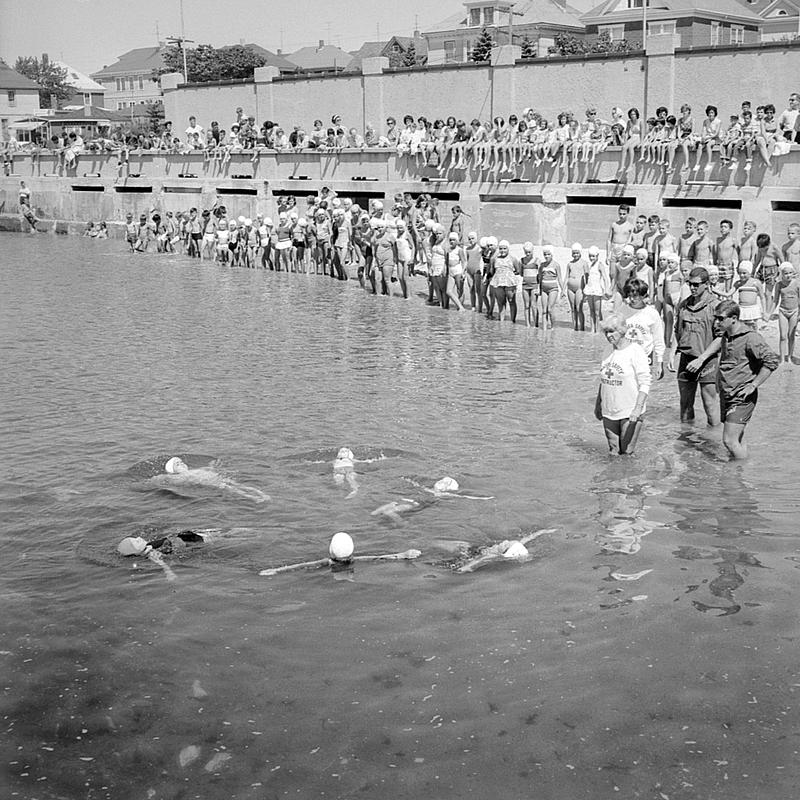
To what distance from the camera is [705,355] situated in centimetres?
1102

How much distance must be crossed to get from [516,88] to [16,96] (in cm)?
5670

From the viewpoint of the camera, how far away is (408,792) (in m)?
5.70

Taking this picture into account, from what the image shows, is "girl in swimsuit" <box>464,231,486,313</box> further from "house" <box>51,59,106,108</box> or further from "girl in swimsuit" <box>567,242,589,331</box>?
"house" <box>51,59,106,108</box>

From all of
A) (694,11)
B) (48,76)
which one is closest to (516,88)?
(694,11)

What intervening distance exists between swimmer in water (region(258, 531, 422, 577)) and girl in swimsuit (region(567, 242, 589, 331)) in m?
10.1

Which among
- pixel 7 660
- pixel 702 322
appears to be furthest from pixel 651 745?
pixel 702 322

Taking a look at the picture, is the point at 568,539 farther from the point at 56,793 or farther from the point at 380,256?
the point at 380,256

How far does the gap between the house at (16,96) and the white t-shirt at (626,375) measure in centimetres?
7300

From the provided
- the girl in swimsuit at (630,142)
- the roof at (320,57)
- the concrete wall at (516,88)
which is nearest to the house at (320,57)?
the roof at (320,57)

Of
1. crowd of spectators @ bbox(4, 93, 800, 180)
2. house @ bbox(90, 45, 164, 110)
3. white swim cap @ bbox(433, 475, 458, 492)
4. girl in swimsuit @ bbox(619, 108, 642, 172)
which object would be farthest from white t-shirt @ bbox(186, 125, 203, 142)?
house @ bbox(90, 45, 164, 110)

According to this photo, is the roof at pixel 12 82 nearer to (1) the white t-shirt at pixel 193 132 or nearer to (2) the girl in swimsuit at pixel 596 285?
(1) the white t-shirt at pixel 193 132

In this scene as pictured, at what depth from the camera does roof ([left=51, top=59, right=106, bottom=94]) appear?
110 meters

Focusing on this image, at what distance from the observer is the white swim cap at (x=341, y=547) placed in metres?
8.52

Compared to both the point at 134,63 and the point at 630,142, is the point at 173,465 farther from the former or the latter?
the point at 134,63
